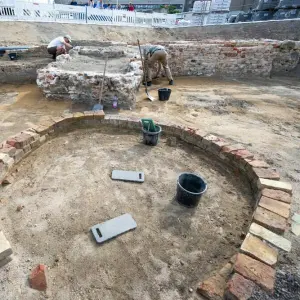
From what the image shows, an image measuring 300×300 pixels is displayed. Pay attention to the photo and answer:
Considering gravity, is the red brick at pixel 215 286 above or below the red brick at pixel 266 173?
below

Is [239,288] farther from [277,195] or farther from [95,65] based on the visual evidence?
[95,65]

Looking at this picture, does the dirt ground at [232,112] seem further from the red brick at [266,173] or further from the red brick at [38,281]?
the red brick at [38,281]

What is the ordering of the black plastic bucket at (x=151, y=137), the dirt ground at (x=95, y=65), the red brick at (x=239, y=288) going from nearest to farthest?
the red brick at (x=239, y=288) < the black plastic bucket at (x=151, y=137) < the dirt ground at (x=95, y=65)

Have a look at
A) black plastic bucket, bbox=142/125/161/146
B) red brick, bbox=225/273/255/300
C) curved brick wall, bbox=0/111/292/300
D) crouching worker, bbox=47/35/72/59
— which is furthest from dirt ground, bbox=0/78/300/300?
crouching worker, bbox=47/35/72/59

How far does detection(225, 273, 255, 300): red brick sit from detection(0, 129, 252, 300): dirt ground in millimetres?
291

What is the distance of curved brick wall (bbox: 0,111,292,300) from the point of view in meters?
1.59

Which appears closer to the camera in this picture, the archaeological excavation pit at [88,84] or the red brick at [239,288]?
the red brick at [239,288]

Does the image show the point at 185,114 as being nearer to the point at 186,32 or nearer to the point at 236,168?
the point at 236,168

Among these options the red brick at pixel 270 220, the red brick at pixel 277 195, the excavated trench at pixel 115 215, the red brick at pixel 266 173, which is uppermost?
the red brick at pixel 266 173

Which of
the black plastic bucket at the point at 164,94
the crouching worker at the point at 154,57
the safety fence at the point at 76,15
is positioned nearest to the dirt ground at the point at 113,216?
the black plastic bucket at the point at 164,94

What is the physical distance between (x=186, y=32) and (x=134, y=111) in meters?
15.6

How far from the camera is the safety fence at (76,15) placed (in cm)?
1309

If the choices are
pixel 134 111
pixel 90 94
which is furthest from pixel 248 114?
pixel 90 94

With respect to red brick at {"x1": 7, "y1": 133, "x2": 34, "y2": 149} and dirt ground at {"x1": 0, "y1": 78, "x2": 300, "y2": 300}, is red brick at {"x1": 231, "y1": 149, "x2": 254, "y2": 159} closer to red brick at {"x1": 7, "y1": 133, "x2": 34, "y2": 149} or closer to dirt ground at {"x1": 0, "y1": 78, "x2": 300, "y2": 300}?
dirt ground at {"x1": 0, "y1": 78, "x2": 300, "y2": 300}
